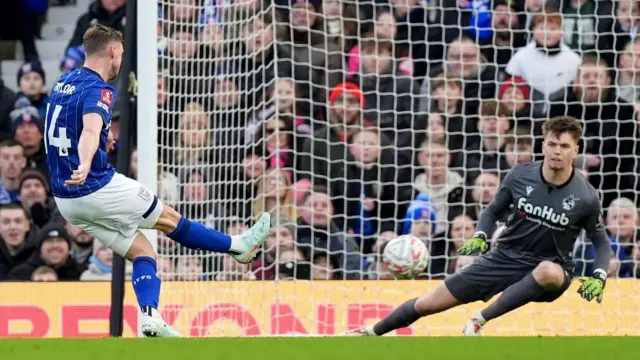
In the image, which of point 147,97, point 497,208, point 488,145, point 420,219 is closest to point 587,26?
point 488,145

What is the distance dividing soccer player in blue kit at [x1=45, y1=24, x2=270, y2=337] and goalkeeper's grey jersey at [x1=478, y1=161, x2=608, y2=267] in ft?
6.51

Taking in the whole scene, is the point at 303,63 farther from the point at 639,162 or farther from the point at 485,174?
the point at 639,162

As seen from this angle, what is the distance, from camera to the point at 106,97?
6387 mm

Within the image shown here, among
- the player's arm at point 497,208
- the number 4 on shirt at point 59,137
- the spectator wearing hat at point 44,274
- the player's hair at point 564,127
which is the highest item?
the player's hair at point 564,127

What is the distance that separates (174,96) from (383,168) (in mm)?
1832

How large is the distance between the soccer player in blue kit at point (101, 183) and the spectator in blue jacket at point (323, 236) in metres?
2.74

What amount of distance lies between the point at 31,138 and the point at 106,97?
15.8 feet

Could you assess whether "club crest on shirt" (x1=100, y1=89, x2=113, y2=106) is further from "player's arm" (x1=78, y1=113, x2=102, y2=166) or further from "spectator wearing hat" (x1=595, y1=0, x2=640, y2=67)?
"spectator wearing hat" (x1=595, y1=0, x2=640, y2=67)

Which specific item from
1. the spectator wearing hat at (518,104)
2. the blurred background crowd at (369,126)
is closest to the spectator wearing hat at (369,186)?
the blurred background crowd at (369,126)

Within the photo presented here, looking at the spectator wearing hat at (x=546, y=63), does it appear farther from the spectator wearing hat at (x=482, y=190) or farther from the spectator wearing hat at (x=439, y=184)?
the spectator wearing hat at (x=439, y=184)

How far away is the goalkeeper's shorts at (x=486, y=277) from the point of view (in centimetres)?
775

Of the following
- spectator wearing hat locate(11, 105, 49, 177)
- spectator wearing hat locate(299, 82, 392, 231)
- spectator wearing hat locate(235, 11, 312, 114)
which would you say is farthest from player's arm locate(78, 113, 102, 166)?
spectator wearing hat locate(11, 105, 49, 177)

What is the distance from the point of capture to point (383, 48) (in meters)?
10.2
